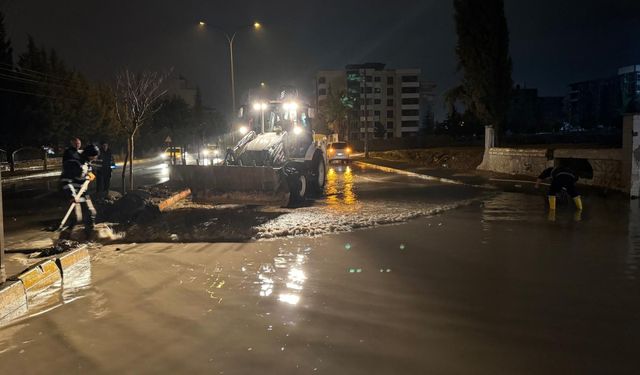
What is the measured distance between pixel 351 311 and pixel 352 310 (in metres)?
0.04

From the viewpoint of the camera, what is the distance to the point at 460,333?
5.46 metres

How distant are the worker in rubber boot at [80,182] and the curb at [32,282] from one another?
3.17 metres

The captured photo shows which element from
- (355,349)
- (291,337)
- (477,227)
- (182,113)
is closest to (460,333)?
(355,349)

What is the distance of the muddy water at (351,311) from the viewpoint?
4.88 metres

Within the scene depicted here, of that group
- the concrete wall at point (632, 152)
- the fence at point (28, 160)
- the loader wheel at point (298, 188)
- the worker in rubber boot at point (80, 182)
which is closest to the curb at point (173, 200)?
the worker in rubber boot at point (80, 182)

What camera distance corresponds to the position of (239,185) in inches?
652

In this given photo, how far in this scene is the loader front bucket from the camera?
52.5 ft

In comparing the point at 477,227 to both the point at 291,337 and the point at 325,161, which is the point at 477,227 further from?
the point at 325,161

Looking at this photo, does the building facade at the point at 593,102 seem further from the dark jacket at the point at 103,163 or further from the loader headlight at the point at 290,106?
the dark jacket at the point at 103,163

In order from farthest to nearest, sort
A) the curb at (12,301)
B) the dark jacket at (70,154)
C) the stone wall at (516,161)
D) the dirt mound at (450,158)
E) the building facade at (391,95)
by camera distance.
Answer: the building facade at (391,95) → the dirt mound at (450,158) → the stone wall at (516,161) → the dark jacket at (70,154) → the curb at (12,301)

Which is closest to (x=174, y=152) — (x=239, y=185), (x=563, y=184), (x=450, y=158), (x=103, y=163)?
(x=103, y=163)

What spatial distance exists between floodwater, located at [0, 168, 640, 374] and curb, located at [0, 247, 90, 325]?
288mm

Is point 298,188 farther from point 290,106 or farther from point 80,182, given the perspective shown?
point 80,182

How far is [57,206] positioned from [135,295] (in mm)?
11247
